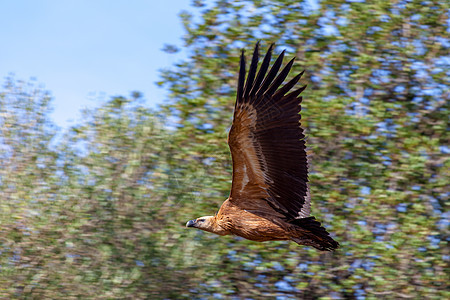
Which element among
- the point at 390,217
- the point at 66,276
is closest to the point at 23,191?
the point at 66,276

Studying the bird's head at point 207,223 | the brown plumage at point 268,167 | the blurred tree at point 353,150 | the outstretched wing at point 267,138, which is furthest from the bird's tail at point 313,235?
the blurred tree at point 353,150

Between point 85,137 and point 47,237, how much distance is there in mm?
1426

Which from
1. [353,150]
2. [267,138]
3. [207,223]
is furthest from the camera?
[353,150]

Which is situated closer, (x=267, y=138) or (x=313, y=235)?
(x=267, y=138)

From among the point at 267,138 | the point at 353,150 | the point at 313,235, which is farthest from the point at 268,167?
the point at 353,150

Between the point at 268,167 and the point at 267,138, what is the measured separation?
29cm

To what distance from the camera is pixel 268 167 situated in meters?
5.98

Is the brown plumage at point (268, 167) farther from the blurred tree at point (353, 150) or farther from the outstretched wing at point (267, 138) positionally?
the blurred tree at point (353, 150)

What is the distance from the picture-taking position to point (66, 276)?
346 inches

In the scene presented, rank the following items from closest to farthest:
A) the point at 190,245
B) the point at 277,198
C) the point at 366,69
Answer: the point at 277,198
the point at 190,245
the point at 366,69

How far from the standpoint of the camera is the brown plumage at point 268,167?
575cm

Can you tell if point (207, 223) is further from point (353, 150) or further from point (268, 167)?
point (353, 150)

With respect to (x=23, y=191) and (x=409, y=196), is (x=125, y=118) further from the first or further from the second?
(x=409, y=196)

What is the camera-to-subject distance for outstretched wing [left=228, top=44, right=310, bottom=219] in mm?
5738
